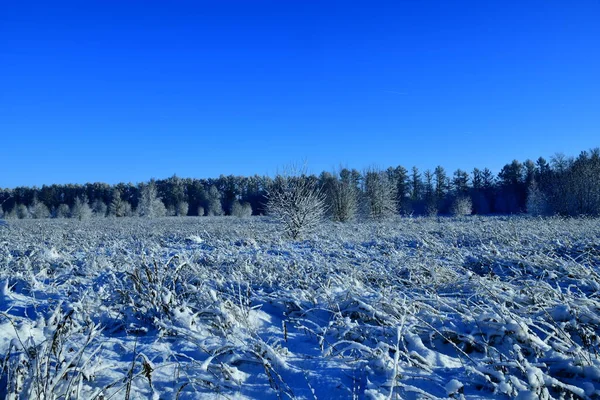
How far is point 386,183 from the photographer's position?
32.8 metres

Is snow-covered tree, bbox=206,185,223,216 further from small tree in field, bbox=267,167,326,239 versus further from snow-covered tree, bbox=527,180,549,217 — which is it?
small tree in field, bbox=267,167,326,239

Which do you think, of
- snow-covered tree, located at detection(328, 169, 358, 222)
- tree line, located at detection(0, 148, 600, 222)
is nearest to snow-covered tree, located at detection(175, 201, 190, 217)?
tree line, located at detection(0, 148, 600, 222)

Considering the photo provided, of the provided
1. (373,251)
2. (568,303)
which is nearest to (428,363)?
(568,303)

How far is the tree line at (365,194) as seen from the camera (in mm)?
29906

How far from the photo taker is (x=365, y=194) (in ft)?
107

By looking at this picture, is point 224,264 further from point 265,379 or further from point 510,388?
point 510,388

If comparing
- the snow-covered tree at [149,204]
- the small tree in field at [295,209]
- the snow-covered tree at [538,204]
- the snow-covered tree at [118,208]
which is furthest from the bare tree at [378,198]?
the snow-covered tree at [118,208]

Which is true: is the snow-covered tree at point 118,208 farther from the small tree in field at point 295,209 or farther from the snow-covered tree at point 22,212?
the small tree in field at point 295,209

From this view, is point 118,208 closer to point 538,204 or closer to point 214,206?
point 214,206

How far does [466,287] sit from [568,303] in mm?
1300

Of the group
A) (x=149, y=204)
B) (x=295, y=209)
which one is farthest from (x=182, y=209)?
(x=295, y=209)

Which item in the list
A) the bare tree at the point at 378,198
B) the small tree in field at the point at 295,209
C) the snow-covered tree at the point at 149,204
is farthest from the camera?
the snow-covered tree at the point at 149,204

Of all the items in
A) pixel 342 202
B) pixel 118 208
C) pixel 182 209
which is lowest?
pixel 342 202

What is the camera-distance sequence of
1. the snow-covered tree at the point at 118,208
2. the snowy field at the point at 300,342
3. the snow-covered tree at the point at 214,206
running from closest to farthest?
the snowy field at the point at 300,342, the snow-covered tree at the point at 118,208, the snow-covered tree at the point at 214,206
